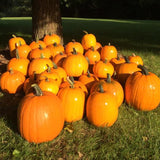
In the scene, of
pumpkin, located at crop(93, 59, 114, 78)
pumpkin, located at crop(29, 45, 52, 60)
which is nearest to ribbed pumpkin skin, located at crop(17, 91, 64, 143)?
pumpkin, located at crop(93, 59, 114, 78)

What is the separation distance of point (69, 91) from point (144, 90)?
1179mm

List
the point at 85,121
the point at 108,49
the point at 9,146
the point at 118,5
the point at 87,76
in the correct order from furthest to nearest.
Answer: the point at 118,5 < the point at 108,49 < the point at 87,76 < the point at 85,121 < the point at 9,146

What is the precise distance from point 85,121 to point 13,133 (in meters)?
1.01

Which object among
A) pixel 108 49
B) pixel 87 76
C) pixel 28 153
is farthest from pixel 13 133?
pixel 108 49

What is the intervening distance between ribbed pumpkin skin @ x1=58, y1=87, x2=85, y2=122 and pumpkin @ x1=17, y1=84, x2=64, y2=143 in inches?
13.4

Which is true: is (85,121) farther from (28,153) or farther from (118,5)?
(118,5)

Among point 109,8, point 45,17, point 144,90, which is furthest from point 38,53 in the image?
point 109,8

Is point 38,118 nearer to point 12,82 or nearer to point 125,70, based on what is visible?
point 12,82

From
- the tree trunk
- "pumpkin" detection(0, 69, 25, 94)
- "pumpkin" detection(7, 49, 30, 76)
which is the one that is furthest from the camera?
the tree trunk

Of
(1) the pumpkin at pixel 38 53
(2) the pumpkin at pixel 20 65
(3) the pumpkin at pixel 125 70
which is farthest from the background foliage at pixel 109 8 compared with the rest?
(3) the pumpkin at pixel 125 70

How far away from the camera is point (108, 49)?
4.70m

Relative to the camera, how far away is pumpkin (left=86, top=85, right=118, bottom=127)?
2582 millimetres

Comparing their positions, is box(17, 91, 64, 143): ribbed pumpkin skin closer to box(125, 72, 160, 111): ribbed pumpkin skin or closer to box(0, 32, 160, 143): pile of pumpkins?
box(0, 32, 160, 143): pile of pumpkins

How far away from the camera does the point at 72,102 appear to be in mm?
2721
